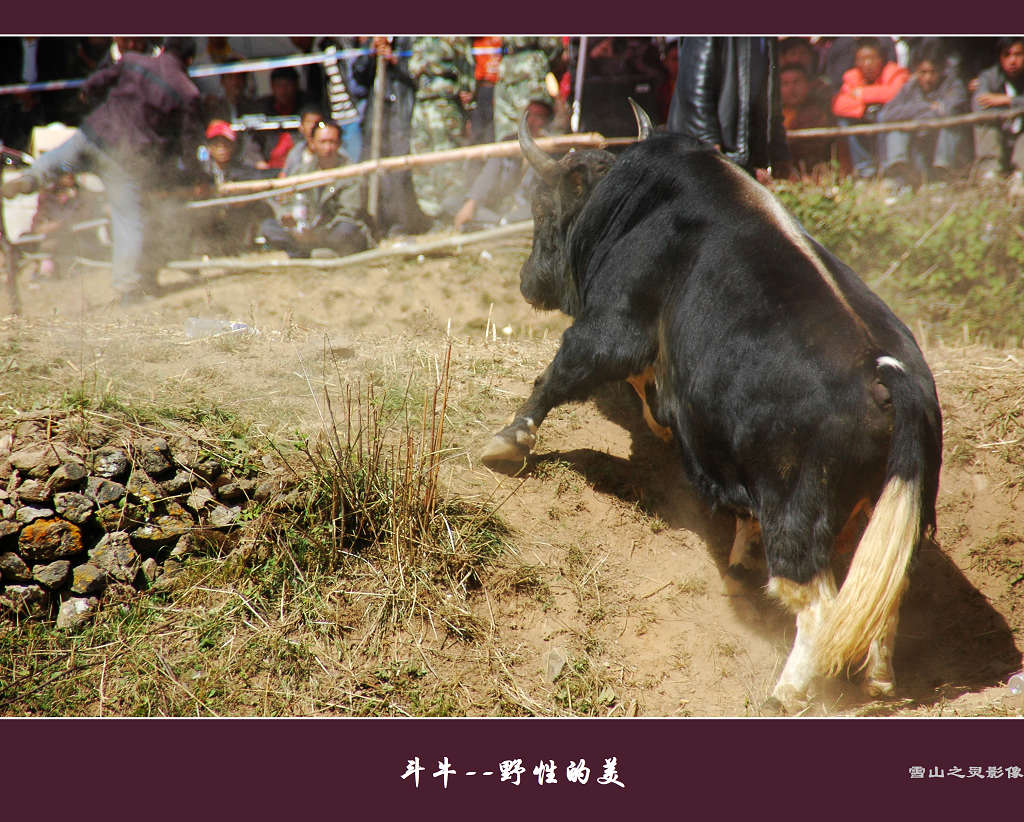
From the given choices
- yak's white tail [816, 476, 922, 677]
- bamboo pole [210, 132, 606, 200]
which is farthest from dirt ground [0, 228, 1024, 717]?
bamboo pole [210, 132, 606, 200]

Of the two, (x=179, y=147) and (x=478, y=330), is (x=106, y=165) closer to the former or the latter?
(x=179, y=147)

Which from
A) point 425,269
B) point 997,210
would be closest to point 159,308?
point 425,269

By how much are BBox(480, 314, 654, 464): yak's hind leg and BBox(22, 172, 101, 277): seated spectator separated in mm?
5913

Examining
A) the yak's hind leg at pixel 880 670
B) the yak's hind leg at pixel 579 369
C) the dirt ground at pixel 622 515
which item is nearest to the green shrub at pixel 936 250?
the dirt ground at pixel 622 515

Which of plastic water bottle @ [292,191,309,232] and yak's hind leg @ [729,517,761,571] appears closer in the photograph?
yak's hind leg @ [729,517,761,571]

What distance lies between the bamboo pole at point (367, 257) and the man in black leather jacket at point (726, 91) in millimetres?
1949

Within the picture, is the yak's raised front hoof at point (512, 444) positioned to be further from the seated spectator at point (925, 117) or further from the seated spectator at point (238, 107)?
the seated spectator at point (238, 107)

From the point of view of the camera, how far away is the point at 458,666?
343 centimetres

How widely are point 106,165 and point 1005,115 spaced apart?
797 centimetres

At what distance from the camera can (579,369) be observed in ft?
13.6

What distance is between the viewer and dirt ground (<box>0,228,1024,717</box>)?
11.7 ft

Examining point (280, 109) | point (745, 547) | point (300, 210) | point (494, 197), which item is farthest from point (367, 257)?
point (745, 547)

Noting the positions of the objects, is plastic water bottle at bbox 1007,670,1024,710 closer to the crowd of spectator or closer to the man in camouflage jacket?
the crowd of spectator

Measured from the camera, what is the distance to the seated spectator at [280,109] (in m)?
8.98
